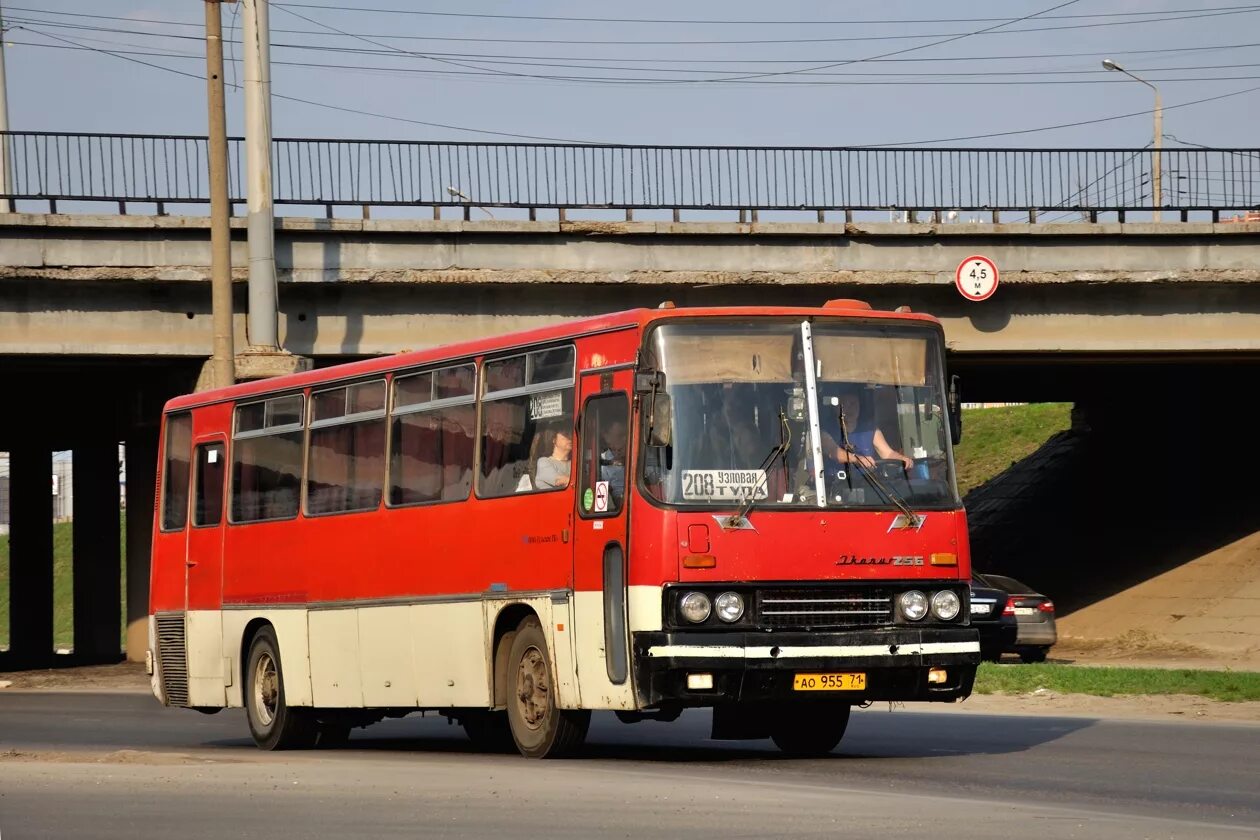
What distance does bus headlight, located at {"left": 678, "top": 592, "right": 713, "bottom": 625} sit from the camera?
13.1 m

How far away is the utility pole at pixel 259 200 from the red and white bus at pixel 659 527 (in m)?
12.8

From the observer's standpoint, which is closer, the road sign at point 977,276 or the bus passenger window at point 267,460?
the bus passenger window at point 267,460

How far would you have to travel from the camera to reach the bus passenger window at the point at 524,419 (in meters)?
14.3

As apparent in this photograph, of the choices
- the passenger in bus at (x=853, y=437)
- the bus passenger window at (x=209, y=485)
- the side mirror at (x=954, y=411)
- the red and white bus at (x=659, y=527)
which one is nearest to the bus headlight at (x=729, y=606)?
the red and white bus at (x=659, y=527)

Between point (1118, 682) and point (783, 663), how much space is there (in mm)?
10635

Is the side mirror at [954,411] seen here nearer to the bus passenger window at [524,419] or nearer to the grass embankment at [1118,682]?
the bus passenger window at [524,419]

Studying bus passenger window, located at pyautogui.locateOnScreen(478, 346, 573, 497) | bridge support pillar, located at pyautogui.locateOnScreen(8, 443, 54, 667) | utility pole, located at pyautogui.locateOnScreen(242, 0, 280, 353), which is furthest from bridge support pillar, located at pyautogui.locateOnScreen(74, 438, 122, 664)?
bus passenger window, located at pyautogui.locateOnScreen(478, 346, 573, 497)

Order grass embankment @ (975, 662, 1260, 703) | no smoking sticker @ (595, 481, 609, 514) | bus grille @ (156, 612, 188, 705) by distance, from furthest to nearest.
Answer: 1. grass embankment @ (975, 662, 1260, 703)
2. bus grille @ (156, 612, 188, 705)
3. no smoking sticker @ (595, 481, 609, 514)

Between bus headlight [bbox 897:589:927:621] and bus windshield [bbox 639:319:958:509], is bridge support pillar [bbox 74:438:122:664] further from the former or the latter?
bus headlight [bbox 897:589:927:621]

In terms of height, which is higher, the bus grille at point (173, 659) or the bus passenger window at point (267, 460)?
the bus passenger window at point (267, 460)

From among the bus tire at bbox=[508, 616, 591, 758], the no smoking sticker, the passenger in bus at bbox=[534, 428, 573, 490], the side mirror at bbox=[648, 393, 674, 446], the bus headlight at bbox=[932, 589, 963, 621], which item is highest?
the side mirror at bbox=[648, 393, 674, 446]

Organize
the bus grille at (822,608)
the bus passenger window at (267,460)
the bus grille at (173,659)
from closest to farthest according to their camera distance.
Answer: the bus grille at (822,608), the bus passenger window at (267,460), the bus grille at (173,659)

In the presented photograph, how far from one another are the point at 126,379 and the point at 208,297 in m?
7.00

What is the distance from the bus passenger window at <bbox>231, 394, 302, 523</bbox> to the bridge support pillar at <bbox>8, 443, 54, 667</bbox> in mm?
34731
